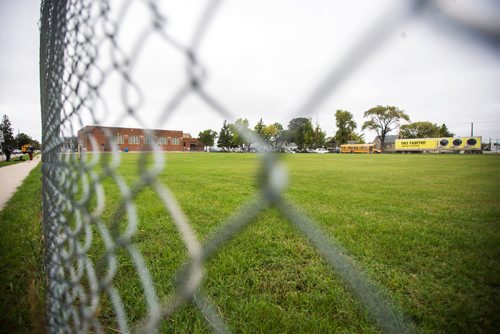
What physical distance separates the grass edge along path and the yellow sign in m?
30.8

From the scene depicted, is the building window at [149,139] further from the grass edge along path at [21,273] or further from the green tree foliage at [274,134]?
the grass edge along path at [21,273]

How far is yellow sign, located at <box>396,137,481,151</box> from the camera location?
2648cm

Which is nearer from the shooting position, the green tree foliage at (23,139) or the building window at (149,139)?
the building window at (149,139)

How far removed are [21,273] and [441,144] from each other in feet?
116

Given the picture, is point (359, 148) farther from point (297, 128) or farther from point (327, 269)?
point (297, 128)

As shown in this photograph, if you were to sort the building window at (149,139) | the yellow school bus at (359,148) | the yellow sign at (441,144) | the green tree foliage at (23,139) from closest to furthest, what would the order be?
the building window at (149,139), the yellow sign at (441,144), the yellow school bus at (359,148), the green tree foliage at (23,139)

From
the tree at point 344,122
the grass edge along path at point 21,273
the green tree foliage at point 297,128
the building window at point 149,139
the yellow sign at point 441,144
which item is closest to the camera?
the green tree foliage at point 297,128

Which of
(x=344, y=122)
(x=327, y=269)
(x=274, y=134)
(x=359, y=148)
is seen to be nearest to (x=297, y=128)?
(x=274, y=134)

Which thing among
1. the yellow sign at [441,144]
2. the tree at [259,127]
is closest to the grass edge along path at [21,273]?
the tree at [259,127]

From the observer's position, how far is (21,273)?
177 centimetres

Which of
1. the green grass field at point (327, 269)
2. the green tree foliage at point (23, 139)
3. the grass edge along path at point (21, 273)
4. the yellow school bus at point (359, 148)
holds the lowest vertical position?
the green grass field at point (327, 269)

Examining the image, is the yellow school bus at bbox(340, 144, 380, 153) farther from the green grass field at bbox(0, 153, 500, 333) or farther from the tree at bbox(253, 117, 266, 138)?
the tree at bbox(253, 117, 266, 138)

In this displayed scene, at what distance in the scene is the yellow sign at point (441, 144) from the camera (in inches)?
1043

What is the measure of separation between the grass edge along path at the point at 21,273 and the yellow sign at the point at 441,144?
101 ft
